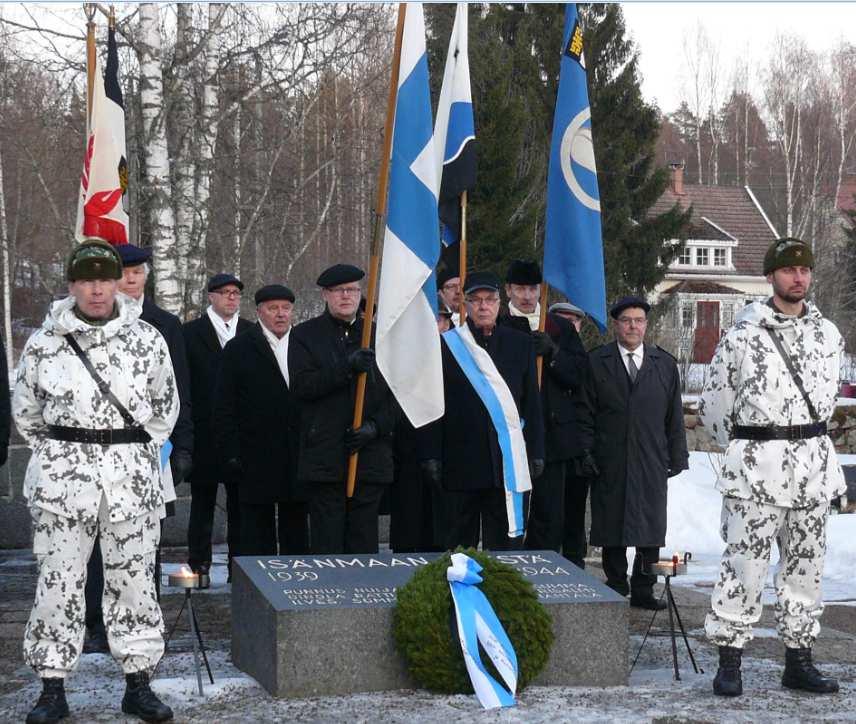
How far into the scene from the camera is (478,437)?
24.8 feet

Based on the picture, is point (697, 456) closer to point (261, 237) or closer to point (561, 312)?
point (561, 312)

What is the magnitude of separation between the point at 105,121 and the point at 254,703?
4520 millimetres

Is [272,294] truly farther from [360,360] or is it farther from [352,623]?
[352,623]

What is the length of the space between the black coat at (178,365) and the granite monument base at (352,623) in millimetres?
781

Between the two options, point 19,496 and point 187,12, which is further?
point 187,12

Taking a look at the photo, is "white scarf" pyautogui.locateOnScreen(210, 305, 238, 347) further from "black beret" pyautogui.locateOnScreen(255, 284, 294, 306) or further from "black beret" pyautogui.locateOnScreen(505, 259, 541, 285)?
"black beret" pyautogui.locateOnScreen(505, 259, 541, 285)

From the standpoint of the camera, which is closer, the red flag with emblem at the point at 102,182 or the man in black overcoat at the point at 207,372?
the red flag with emblem at the point at 102,182

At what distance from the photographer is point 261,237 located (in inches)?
1010

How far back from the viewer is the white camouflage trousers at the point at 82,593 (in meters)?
5.52

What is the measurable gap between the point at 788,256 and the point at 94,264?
118 inches

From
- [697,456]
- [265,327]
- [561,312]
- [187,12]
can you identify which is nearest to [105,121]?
[265,327]

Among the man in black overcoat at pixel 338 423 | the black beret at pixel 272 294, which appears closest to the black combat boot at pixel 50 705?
the man in black overcoat at pixel 338 423

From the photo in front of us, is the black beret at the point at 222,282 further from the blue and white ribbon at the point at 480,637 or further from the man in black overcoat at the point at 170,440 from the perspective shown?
the blue and white ribbon at the point at 480,637

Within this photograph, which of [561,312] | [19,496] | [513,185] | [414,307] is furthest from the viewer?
[513,185]
